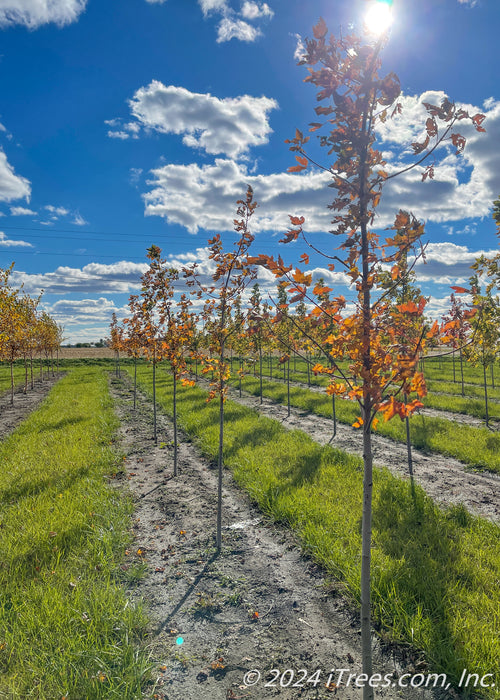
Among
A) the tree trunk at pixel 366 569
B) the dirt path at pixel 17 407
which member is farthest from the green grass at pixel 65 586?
the dirt path at pixel 17 407

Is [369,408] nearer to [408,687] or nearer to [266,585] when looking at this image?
[408,687]

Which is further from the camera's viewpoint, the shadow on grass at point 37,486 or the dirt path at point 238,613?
the shadow on grass at point 37,486

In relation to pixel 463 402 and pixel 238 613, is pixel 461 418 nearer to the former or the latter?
pixel 463 402

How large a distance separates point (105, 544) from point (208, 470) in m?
3.56

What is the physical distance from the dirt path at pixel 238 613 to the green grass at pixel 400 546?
24 cm

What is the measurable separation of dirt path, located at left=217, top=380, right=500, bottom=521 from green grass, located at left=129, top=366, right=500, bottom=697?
76cm

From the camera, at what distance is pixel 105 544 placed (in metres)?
4.83

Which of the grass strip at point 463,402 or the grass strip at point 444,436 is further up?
the grass strip at point 463,402

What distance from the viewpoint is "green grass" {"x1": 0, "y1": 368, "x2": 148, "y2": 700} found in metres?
2.92

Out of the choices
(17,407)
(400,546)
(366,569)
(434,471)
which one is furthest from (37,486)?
A: (17,407)

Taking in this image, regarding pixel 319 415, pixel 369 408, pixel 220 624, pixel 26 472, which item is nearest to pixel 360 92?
pixel 369 408

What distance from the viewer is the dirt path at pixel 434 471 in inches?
255

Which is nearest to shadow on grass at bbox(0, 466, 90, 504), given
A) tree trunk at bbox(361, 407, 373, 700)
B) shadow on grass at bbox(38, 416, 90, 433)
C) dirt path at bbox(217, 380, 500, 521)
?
shadow on grass at bbox(38, 416, 90, 433)

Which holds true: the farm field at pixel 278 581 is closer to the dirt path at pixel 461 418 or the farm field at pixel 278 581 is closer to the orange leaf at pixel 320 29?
the orange leaf at pixel 320 29
